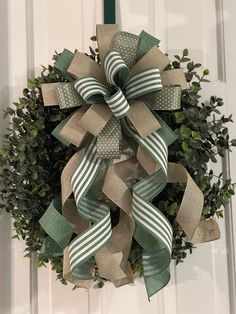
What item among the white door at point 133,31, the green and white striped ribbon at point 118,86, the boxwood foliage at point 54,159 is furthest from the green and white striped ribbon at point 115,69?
the white door at point 133,31

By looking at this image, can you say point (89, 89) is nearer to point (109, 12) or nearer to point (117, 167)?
point (117, 167)

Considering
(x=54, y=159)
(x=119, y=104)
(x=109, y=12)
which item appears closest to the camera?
(x=119, y=104)

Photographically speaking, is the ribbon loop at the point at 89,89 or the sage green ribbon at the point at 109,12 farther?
the sage green ribbon at the point at 109,12

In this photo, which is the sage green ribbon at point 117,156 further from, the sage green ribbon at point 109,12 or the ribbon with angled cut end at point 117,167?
the sage green ribbon at point 109,12

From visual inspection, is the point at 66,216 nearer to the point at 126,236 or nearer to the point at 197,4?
the point at 126,236

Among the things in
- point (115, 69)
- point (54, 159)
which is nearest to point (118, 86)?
point (115, 69)

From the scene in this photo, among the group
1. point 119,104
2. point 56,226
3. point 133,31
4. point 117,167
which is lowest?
point 56,226

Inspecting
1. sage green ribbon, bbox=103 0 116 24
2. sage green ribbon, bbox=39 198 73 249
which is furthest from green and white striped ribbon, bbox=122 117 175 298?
sage green ribbon, bbox=103 0 116 24

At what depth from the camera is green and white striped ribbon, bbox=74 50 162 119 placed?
82cm

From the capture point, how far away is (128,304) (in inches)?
40.6

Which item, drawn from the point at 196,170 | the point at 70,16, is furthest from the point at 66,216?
the point at 70,16

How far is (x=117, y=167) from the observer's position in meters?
0.91

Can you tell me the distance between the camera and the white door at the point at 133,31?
3.38ft

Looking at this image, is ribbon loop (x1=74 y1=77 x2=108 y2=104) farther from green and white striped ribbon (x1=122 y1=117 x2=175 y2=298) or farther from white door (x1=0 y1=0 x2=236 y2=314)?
white door (x1=0 y1=0 x2=236 y2=314)
